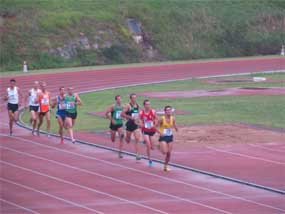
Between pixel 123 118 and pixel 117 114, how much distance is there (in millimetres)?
345

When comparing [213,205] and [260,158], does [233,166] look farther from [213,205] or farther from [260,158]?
[213,205]

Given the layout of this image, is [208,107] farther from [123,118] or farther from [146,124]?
[146,124]

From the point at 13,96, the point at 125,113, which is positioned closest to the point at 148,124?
the point at 125,113

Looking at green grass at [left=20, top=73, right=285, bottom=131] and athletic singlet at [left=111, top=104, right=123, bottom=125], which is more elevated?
athletic singlet at [left=111, top=104, right=123, bottom=125]

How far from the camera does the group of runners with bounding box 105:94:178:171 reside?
65.6 ft

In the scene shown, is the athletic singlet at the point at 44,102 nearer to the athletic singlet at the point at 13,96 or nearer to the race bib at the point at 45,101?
the race bib at the point at 45,101

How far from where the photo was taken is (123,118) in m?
21.9

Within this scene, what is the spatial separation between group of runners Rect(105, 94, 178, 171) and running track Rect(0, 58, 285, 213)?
531 millimetres

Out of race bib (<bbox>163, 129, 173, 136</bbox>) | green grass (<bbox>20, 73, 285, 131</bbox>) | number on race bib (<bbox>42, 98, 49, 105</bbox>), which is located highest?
number on race bib (<bbox>42, 98, 49, 105</bbox>)

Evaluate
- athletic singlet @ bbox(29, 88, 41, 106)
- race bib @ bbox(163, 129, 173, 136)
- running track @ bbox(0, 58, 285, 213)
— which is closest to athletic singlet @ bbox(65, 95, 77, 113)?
running track @ bbox(0, 58, 285, 213)

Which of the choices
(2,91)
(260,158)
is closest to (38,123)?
(260,158)

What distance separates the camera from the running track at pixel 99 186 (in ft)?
53.6

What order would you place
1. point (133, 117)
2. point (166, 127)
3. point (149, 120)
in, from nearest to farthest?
1. point (166, 127)
2. point (149, 120)
3. point (133, 117)

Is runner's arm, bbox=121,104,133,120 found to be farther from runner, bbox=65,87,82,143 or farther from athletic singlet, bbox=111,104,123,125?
runner, bbox=65,87,82,143
